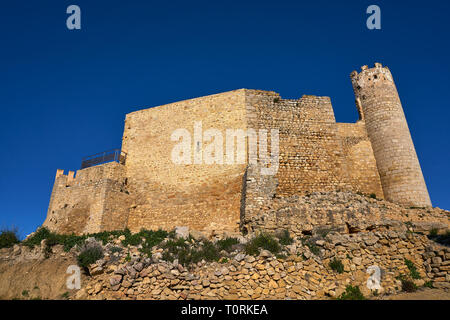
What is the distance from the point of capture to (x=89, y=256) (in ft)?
26.2

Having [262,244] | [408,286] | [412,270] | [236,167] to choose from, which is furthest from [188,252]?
[412,270]

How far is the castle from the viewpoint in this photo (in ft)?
38.1

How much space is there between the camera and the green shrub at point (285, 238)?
816 cm

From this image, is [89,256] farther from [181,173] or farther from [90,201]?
[181,173]

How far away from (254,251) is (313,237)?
1.89 metres

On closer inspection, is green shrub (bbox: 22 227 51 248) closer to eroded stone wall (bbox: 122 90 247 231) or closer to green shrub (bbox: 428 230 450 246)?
eroded stone wall (bbox: 122 90 247 231)

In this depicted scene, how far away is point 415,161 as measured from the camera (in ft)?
41.2

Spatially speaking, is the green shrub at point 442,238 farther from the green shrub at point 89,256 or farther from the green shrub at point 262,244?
the green shrub at point 89,256

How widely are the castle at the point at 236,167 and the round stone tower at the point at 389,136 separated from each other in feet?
0.14

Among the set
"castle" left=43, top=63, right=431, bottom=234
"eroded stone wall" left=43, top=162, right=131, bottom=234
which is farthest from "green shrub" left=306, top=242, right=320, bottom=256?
"eroded stone wall" left=43, top=162, right=131, bottom=234

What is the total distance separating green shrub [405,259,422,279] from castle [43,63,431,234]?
4100 millimetres

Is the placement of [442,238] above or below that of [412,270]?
above

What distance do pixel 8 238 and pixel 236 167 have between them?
849 centimetres

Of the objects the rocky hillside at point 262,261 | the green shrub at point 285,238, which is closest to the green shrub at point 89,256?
the rocky hillside at point 262,261
